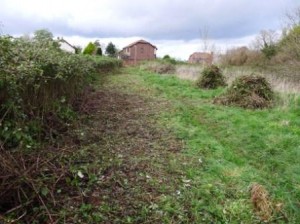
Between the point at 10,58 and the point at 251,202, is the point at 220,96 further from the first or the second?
the point at 10,58

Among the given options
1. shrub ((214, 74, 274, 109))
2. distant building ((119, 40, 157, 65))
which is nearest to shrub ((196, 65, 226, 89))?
shrub ((214, 74, 274, 109))

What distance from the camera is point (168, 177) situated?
4.83 meters

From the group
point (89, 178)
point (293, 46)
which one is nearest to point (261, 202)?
point (89, 178)

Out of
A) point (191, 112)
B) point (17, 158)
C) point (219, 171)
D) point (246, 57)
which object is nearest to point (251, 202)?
point (219, 171)

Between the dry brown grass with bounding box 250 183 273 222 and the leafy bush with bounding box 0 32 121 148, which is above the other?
the leafy bush with bounding box 0 32 121 148

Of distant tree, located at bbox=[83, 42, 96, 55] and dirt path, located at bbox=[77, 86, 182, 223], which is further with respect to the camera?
distant tree, located at bbox=[83, 42, 96, 55]

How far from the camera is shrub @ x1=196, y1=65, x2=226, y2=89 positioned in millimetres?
14188

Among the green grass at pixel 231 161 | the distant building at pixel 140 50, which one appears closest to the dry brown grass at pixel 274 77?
the green grass at pixel 231 161

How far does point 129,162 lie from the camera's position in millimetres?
5109

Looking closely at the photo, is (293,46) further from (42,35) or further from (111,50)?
(111,50)

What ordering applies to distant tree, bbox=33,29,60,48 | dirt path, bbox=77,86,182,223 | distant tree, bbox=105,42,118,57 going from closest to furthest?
dirt path, bbox=77,86,182,223, distant tree, bbox=33,29,60,48, distant tree, bbox=105,42,118,57

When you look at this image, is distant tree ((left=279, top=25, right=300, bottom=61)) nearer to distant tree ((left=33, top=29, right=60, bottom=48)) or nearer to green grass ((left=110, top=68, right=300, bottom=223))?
green grass ((left=110, top=68, right=300, bottom=223))

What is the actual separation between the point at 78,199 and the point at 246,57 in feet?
116

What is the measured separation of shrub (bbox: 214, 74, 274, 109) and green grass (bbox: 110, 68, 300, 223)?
577 millimetres
